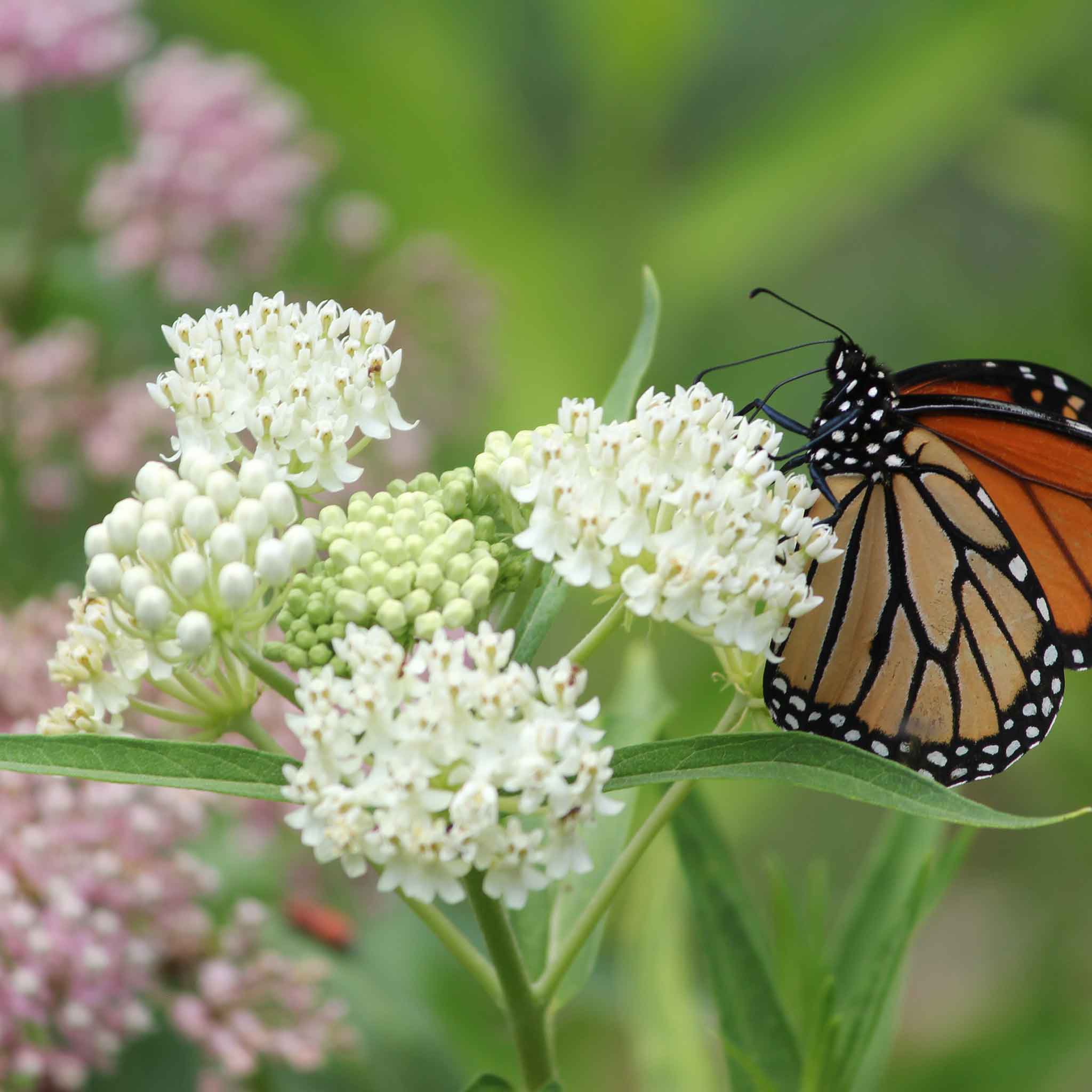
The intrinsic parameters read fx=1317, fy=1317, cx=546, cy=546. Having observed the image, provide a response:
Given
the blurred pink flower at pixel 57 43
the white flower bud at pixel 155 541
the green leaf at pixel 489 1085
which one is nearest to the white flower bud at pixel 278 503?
the white flower bud at pixel 155 541

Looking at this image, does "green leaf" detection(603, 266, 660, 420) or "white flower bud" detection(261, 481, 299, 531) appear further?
"green leaf" detection(603, 266, 660, 420)

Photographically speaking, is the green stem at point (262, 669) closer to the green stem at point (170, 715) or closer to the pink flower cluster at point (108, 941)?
the green stem at point (170, 715)

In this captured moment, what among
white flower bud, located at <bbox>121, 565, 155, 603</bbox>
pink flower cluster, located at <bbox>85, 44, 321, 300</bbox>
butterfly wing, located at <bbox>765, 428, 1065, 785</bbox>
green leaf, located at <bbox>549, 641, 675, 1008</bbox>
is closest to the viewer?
white flower bud, located at <bbox>121, 565, 155, 603</bbox>

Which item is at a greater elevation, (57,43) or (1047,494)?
(57,43)

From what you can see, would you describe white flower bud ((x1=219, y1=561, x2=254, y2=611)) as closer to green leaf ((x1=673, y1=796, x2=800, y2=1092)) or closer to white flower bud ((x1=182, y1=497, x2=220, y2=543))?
white flower bud ((x1=182, y1=497, x2=220, y2=543))

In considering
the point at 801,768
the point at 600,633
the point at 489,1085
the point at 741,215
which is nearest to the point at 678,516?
the point at 600,633

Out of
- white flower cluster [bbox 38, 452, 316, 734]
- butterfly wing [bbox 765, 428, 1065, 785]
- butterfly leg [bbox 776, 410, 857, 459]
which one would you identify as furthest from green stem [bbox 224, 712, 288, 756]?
butterfly leg [bbox 776, 410, 857, 459]

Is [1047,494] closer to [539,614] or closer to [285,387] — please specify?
[539,614]
